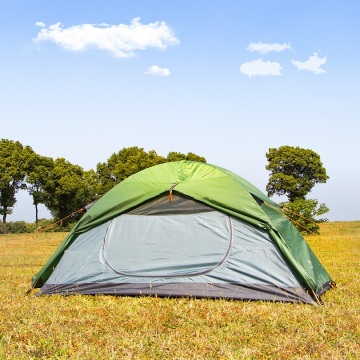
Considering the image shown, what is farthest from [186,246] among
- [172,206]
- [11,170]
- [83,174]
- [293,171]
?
[83,174]

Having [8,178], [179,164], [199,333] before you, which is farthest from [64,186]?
[199,333]

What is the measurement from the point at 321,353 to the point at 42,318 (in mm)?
3630

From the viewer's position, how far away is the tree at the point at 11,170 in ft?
137

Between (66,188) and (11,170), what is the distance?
543 cm

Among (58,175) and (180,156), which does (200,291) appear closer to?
(58,175)

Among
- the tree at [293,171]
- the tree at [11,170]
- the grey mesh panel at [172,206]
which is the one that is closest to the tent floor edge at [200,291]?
the grey mesh panel at [172,206]

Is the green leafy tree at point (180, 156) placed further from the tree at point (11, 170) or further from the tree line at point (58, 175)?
the tree at point (11, 170)

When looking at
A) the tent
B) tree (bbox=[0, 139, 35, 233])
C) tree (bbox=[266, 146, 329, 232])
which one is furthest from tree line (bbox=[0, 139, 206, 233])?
the tent

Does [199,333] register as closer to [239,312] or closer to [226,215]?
[239,312]

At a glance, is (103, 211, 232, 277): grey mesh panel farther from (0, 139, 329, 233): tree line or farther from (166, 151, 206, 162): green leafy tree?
(166, 151, 206, 162): green leafy tree

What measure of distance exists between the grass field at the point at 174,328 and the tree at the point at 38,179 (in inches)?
1469

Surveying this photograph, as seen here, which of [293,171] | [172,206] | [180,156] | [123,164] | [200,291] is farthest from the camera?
[180,156]

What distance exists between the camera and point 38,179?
43.9 meters

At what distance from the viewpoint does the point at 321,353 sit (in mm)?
4848
